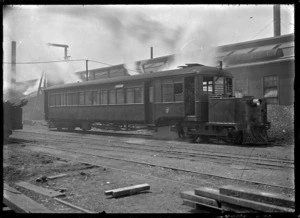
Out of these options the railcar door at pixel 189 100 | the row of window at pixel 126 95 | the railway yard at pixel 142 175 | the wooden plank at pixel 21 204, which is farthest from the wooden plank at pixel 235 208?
the row of window at pixel 126 95

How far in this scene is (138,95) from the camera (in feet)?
51.4

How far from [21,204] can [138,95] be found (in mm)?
11346

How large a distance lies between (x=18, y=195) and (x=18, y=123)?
32.2 ft

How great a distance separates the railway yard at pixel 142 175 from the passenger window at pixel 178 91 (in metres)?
3.79

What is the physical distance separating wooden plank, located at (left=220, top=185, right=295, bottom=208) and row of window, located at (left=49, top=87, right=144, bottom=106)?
11512 millimetres

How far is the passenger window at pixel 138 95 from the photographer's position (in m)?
15.5

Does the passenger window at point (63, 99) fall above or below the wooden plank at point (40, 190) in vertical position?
above

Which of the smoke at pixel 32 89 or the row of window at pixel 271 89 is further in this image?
the smoke at pixel 32 89

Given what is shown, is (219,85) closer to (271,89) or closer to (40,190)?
(271,89)

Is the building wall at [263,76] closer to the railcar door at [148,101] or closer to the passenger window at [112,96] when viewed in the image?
the railcar door at [148,101]

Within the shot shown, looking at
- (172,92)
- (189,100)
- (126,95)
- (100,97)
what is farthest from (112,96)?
(189,100)

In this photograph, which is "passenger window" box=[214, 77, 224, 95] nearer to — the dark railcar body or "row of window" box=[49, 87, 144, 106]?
the dark railcar body
